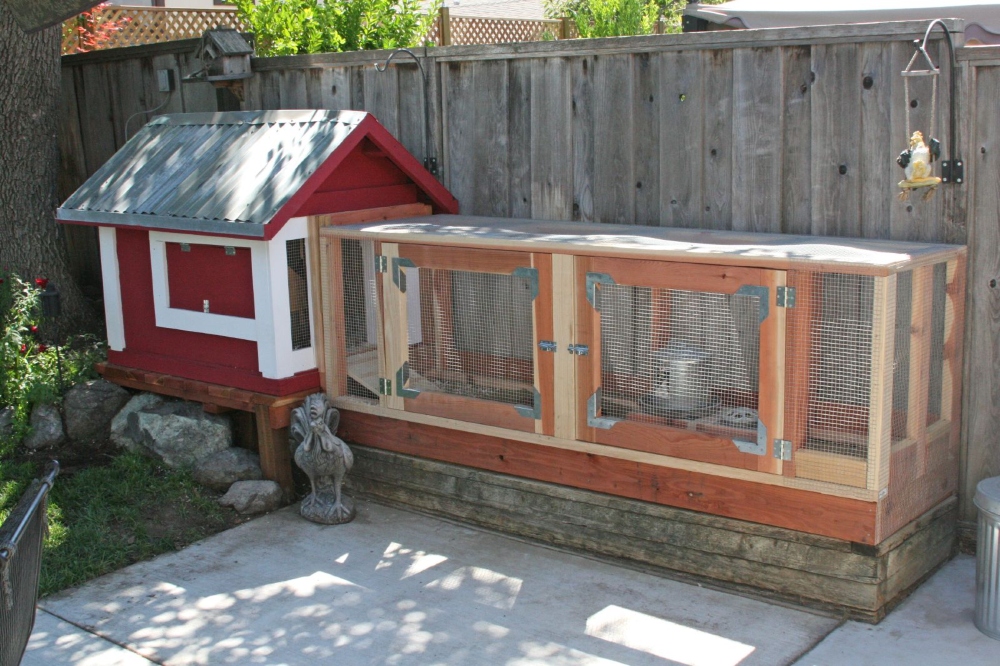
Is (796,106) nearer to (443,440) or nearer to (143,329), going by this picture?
(443,440)

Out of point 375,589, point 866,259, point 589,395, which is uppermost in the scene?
point 866,259

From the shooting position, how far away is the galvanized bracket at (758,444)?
4383 mm

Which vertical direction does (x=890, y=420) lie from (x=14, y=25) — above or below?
below

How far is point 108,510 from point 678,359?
2935mm

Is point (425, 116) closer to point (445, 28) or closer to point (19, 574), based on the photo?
point (19, 574)

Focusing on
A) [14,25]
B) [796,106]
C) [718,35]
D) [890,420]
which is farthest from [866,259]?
[14,25]

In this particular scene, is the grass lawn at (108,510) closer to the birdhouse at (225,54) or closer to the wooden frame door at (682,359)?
the wooden frame door at (682,359)

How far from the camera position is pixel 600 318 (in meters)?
4.77

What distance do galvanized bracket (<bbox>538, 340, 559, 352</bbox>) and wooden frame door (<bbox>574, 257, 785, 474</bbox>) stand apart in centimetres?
12

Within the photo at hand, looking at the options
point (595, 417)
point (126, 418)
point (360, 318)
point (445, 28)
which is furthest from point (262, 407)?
point (445, 28)

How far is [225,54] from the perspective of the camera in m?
6.82

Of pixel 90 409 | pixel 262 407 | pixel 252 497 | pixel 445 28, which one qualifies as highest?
pixel 445 28

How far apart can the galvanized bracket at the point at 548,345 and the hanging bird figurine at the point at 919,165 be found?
5.10ft

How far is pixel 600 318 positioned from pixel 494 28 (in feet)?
33.4
